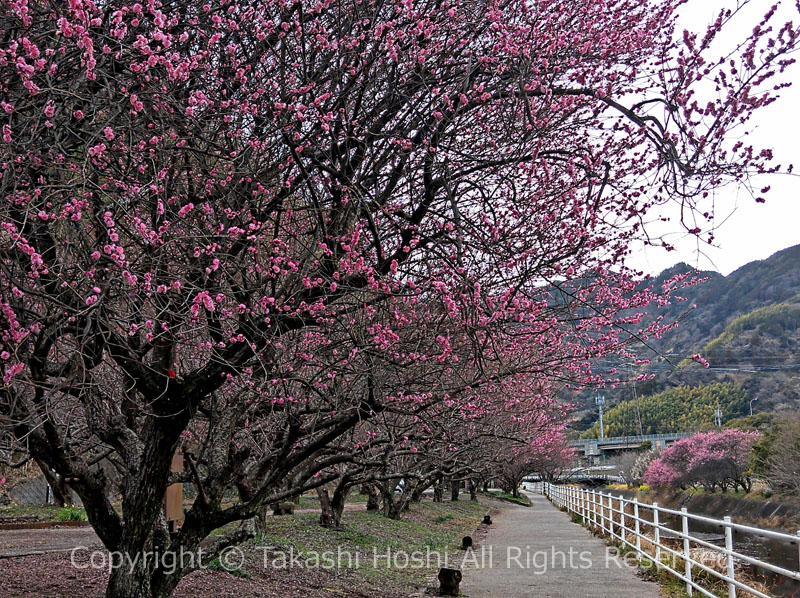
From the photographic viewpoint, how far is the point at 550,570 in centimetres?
1235

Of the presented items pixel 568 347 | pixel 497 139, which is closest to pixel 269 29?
pixel 497 139

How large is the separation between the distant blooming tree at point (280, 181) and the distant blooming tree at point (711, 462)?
1682 inches

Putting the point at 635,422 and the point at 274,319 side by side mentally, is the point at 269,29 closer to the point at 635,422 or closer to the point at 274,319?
the point at 274,319

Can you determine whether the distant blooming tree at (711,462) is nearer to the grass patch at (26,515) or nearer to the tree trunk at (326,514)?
the tree trunk at (326,514)

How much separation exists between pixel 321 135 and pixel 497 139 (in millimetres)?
1523

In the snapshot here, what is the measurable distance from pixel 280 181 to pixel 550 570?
912cm

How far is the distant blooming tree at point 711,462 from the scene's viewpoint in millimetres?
45594

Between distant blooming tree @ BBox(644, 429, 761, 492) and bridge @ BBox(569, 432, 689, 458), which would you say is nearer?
distant blooming tree @ BBox(644, 429, 761, 492)

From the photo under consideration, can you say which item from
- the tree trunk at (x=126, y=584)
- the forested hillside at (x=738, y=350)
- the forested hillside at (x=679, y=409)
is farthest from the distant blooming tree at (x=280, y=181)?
the forested hillside at (x=679, y=409)

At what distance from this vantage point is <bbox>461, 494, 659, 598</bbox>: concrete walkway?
993 centimetres

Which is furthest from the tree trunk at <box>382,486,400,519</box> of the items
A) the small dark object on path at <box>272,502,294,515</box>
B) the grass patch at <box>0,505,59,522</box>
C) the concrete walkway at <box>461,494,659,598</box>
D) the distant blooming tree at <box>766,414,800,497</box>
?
the distant blooming tree at <box>766,414,800,497</box>

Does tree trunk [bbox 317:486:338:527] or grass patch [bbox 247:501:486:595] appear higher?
tree trunk [bbox 317:486:338:527]

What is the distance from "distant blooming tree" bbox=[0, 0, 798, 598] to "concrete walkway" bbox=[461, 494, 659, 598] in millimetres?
4277

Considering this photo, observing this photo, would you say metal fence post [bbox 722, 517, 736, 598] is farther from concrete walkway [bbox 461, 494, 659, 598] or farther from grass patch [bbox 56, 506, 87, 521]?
grass patch [bbox 56, 506, 87, 521]
